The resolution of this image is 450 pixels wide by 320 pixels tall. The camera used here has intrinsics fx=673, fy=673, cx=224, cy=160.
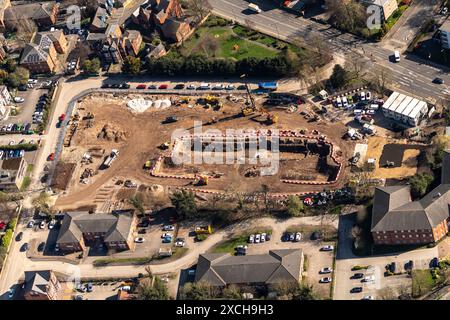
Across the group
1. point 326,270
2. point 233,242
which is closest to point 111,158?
point 233,242

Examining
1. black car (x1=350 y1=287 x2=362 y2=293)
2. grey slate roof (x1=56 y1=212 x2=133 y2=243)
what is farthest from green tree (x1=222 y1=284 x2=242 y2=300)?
grey slate roof (x1=56 y1=212 x2=133 y2=243)

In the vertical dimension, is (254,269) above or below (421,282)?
below

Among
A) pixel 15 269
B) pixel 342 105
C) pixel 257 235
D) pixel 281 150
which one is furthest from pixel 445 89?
Result: pixel 15 269

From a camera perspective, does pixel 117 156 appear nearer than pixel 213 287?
No

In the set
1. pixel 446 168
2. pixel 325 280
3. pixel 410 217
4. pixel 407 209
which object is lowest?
pixel 325 280

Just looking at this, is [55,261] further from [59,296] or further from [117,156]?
[117,156]

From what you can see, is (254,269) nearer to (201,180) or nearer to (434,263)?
(201,180)

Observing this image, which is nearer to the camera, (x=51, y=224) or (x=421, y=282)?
(x=421, y=282)
